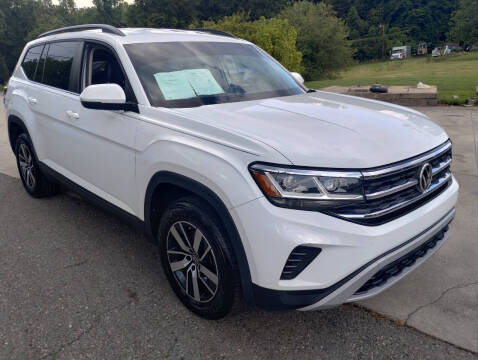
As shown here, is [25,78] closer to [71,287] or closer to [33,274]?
[33,274]

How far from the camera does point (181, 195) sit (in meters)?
2.69

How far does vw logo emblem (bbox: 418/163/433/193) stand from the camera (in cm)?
236

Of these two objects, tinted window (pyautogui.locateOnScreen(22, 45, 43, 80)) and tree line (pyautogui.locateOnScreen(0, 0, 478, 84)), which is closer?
tinted window (pyautogui.locateOnScreen(22, 45, 43, 80))

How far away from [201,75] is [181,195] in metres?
1.02

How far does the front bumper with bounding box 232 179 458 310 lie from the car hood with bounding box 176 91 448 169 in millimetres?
300

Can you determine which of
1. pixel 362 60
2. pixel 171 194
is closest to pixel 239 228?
pixel 171 194

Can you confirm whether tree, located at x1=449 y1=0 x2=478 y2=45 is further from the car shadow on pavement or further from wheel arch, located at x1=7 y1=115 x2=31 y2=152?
the car shadow on pavement

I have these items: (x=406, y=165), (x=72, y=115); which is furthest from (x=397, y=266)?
(x=72, y=115)

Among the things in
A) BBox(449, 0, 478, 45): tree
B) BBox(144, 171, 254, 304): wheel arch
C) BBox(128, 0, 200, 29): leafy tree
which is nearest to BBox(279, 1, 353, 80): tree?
BBox(128, 0, 200, 29): leafy tree

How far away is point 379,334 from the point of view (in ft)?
8.39

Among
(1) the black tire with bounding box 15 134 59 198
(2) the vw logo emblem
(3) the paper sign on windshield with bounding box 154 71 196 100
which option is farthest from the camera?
(1) the black tire with bounding box 15 134 59 198

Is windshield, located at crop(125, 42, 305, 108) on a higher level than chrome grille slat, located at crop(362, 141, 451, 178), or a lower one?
higher

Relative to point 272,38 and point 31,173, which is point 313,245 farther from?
point 272,38

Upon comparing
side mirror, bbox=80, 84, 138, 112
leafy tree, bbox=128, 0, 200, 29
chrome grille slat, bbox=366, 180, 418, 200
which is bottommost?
chrome grille slat, bbox=366, 180, 418, 200
